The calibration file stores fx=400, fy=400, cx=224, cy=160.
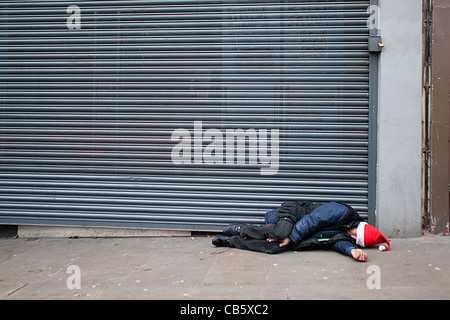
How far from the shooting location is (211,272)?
14.4 feet

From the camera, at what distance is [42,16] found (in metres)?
6.03

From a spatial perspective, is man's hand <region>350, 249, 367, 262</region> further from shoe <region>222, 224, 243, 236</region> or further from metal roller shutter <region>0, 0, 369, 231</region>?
shoe <region>222, 224, 243, 236</region>

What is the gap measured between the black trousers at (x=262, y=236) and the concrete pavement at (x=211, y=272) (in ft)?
0.31

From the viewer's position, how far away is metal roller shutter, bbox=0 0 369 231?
5621 millimetres

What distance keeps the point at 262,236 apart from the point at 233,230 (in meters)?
0.43

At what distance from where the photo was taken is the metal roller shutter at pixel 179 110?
5621 millimetres

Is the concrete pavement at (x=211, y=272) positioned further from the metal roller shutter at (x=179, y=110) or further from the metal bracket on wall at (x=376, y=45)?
the metal bracket on wall at (x=376, y=45)

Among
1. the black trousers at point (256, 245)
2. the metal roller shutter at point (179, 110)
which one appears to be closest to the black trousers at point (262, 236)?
the black trousers at point (256, 245)

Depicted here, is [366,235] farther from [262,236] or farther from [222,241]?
[222,241]

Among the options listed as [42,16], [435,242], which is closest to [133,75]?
[42,16]

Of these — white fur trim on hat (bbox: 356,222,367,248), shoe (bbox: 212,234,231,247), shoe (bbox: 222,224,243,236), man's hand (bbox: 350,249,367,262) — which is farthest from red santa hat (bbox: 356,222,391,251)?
shoe (bbox: 212,234,231,247)

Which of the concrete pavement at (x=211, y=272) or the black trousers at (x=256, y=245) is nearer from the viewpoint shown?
the concrete pavement at (x=211, y=272)

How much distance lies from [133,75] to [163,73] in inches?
17.9

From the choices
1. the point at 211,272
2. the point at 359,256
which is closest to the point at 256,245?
the point at 211,272
